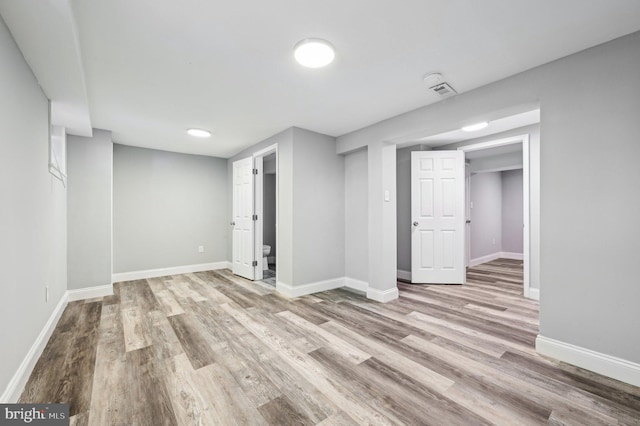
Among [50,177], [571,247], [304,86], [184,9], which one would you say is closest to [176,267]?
[50,177]

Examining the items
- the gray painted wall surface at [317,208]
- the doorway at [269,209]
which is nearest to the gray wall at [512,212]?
the gray painted wall surface at [317,208]

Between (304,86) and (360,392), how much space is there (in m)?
2.42

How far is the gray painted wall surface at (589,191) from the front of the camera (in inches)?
67.5

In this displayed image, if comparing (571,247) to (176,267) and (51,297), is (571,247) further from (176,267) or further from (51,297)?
(176,267)

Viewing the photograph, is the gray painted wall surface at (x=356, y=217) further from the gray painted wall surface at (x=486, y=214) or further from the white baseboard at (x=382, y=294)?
the gray painted wall surface at (x=486, y=214)

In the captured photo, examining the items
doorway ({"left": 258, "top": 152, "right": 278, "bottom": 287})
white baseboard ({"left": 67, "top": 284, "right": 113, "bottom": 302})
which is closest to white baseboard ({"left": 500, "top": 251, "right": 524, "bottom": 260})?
doorway ({"left": 258, "top": 152, "right": 278, "bottom": 287})

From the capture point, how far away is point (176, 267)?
4.90m

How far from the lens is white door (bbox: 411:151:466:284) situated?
420 centimetres

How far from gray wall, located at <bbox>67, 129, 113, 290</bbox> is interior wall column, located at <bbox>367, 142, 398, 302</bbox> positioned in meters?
3.63

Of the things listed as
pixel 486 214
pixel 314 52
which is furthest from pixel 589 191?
pixel 486 214

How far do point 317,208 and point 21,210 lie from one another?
2817 millimetres

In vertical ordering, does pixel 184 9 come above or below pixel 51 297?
above

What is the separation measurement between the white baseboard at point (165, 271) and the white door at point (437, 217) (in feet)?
12.2

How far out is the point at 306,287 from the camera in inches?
144
